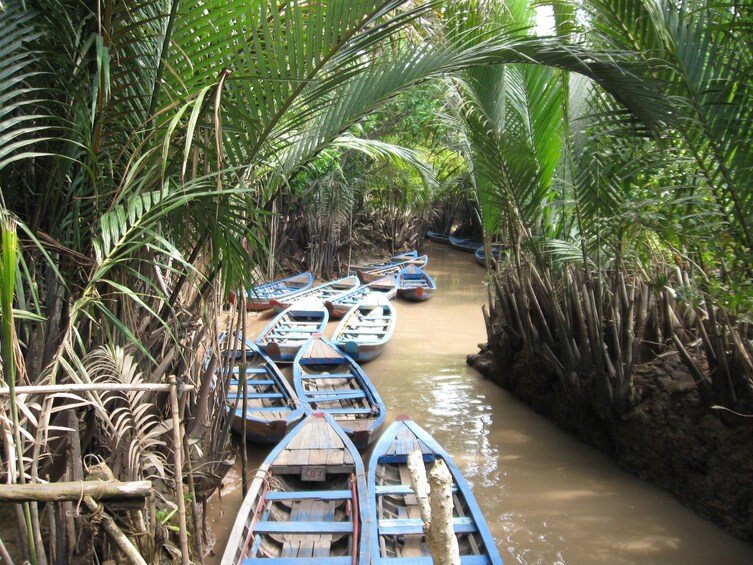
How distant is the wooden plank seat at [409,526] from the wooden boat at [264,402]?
1.21 metres

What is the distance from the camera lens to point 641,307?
4781mm

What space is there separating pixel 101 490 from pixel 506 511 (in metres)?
3.63

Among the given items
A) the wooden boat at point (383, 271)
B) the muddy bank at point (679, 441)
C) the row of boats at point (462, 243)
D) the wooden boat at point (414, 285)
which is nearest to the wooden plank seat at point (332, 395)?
the muddy bank at point (679, 441)

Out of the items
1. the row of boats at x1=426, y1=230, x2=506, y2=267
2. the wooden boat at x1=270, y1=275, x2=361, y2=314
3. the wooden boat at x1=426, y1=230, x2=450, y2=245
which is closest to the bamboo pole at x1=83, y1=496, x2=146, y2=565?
the wooden boat at x1=270, y1=275, x2=361, y2=314

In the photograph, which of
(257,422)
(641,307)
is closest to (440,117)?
(641,307)

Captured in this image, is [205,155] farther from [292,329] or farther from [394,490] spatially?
[292,329]

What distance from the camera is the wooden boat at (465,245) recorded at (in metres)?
20.6


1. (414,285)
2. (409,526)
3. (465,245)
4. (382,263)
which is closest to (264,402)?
(409,526)

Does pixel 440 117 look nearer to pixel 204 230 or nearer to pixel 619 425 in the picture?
pixel 619 425

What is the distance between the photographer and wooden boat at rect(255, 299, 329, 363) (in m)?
7.25

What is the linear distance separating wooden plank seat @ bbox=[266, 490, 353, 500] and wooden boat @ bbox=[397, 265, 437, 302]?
337 inches

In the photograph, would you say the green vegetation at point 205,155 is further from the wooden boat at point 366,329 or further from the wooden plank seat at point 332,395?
the wooden boat at point 366,329

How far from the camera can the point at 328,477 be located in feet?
13.9

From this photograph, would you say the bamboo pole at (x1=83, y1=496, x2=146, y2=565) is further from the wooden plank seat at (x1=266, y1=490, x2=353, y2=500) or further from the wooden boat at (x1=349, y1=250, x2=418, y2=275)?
the wooden boat at (x1=349, y1=250, x2=418, y2=275)
